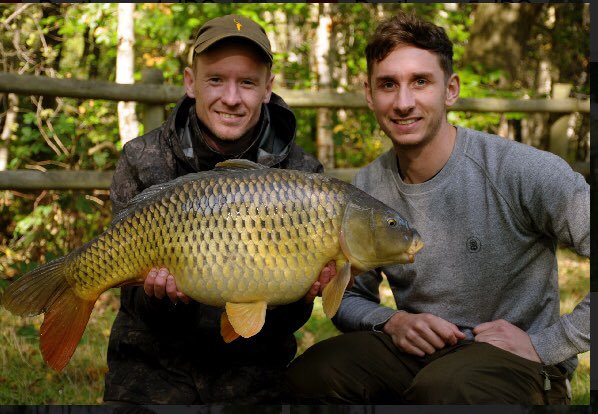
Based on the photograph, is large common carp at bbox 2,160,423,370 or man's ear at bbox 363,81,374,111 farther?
man's ear at bbox 363,81,374,111

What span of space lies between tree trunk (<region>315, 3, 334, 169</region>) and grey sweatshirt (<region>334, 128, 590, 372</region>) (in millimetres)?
3708

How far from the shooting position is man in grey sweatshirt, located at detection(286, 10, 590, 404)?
1776mm

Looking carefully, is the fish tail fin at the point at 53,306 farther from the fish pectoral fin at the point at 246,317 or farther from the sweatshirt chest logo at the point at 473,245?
the sweatshirt chest logo at the point at 473,245

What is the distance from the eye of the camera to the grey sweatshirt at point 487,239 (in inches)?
73.1

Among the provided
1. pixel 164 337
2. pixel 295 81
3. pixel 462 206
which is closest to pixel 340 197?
pixel 462 206

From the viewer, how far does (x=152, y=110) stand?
12.6 feet

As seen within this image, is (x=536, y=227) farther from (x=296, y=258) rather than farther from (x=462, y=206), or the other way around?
(x=296, y=258)

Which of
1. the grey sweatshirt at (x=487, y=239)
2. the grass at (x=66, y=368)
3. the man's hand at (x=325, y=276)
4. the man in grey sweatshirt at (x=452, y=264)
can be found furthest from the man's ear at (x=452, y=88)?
the grass at (x=66, y=368)

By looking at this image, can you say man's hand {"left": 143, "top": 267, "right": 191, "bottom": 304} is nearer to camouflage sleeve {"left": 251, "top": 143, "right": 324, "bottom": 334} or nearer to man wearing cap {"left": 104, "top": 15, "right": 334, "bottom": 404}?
man wearing cap {"left": 104, "top": 15, "right": 334, "bottom": 404}

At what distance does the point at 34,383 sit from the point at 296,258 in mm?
1452

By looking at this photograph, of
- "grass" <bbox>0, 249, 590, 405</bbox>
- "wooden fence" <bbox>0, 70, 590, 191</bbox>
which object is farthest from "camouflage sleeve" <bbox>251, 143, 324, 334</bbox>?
"wooden fence" <bbox>0, 70, 590, 191</bbox>

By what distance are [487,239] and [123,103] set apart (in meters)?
3.77

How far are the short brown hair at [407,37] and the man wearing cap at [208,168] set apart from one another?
0.31 m

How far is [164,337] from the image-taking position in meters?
2.08
